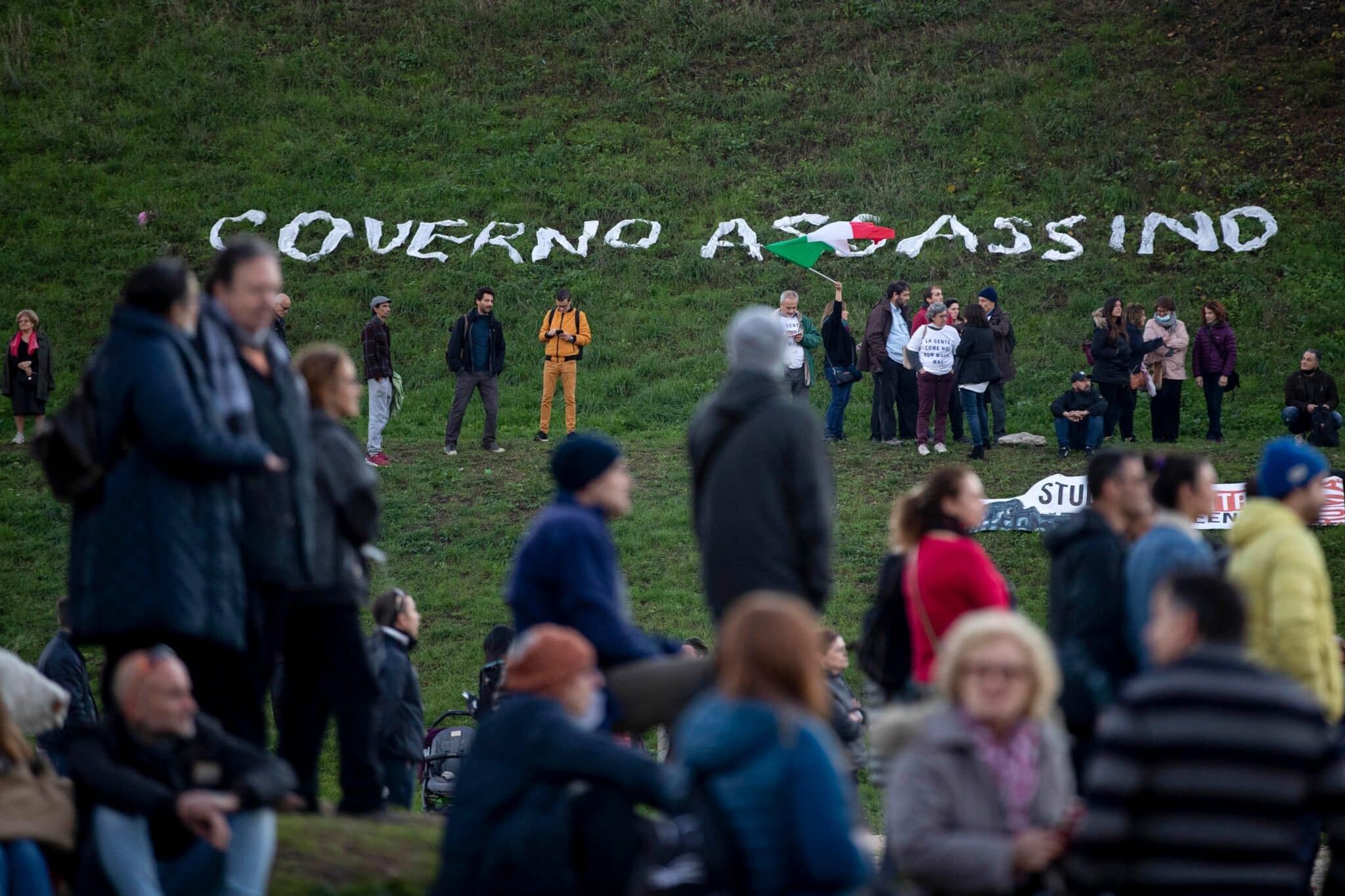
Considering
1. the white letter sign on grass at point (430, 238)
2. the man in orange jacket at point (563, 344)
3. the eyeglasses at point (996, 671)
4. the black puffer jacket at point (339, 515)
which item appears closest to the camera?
the eyeglasses at point (996, 671)

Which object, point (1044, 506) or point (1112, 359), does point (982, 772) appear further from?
point (1112, 359)

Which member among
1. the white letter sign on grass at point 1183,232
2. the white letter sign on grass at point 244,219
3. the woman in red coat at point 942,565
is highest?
the white letter sign on grass at point 244,219

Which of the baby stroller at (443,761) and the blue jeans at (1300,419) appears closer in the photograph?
the baby stroller at (443,761)

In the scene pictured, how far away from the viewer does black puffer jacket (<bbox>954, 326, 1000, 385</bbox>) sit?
61.5ft

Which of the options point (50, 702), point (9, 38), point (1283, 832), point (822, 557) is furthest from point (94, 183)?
point (1283, 832)

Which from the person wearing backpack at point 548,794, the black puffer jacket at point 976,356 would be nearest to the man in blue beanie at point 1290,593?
the person wearing backpack at point 548,794

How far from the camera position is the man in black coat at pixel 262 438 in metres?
6.02

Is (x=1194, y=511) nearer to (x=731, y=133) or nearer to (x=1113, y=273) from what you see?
(x=1113, y=273)

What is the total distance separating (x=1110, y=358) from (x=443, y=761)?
36.8ft

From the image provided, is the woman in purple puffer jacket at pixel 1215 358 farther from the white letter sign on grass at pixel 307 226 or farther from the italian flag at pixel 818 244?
the white letter sign on grass at pixel 307 226

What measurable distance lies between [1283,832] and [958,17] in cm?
3178

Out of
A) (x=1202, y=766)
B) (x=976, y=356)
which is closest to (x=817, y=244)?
(x=976, y=356)

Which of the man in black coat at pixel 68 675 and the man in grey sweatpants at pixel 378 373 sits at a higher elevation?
the man in grey sweatpants at pixel 378 373

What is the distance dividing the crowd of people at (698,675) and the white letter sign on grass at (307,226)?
21675 millimetres
